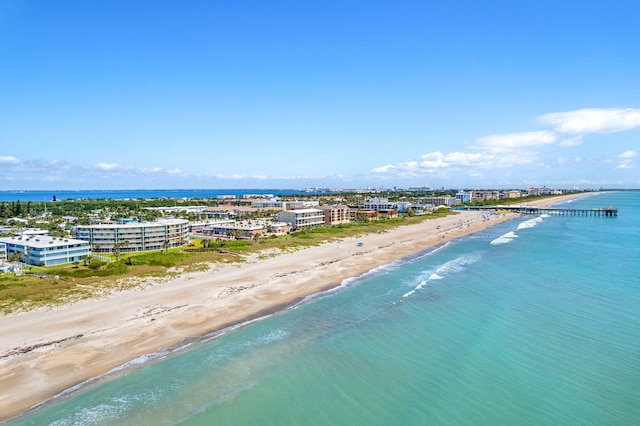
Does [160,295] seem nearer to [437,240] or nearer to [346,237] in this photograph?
[346,237]

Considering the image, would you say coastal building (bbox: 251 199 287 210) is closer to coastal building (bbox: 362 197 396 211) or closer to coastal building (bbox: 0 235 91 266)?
coastal building (bbox: 362 197 396 211)

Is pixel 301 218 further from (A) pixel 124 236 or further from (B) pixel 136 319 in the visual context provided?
(B) pixel 136 319

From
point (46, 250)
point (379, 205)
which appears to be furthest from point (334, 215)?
point (46, 250)

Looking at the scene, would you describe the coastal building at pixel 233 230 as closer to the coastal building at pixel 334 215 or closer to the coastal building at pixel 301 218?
the coastal building at pixel 301 218

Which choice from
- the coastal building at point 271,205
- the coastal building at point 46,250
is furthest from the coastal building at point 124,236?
the coastal building at point 271,205

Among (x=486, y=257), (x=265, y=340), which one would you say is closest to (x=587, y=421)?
(x=265, y=340)

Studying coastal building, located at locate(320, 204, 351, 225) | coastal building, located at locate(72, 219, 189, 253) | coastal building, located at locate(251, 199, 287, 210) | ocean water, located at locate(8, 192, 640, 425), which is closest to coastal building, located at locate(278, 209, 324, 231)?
coastal building, located at locate(320, 204, 351, 225)
